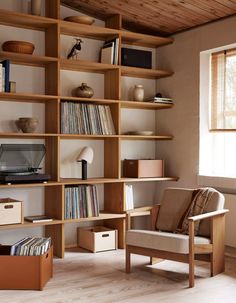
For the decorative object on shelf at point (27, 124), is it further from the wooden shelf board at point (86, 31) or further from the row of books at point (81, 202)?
the wooden shelf board at point (86, 31)

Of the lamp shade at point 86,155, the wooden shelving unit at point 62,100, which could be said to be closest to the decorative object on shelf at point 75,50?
the wooden shelving unit at point 62,100

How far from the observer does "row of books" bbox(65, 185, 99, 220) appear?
4539 millimetres

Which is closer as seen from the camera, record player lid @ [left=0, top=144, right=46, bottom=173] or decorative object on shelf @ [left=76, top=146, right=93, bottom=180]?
record player lid @ [left=0, top=144, right=46, bottom=173]

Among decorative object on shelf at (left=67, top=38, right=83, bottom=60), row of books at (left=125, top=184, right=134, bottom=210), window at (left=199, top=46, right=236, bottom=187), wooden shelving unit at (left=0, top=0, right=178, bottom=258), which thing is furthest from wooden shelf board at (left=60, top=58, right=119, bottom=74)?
row of books at (left=125, top=184, right=134, bottom=210)

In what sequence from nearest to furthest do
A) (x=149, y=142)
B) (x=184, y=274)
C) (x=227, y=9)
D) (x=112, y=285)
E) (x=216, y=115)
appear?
(x=112, y=285) → (x=184, y=274) → (x=227, y=9) → (x=216, y=115) → (x=149, y=142)

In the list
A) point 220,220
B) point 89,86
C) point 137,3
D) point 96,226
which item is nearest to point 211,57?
point 137,3

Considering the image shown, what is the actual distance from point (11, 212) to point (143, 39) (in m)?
2.40

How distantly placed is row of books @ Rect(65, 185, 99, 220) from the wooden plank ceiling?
1.87 meters

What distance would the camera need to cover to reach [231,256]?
4.57 metres

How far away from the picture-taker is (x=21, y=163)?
14.6 ft

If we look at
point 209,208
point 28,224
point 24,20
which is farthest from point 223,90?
point 28,224

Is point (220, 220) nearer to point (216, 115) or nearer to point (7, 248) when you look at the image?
point (216, 115)

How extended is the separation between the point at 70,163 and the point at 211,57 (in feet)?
6.24

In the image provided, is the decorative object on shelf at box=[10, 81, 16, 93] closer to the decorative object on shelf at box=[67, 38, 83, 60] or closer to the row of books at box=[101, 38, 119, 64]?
the decorative object on shelf at box=[67, 38, 83, 60]
